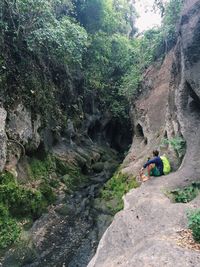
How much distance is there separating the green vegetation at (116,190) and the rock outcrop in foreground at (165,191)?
2.40 feet

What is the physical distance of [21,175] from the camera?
543 inches

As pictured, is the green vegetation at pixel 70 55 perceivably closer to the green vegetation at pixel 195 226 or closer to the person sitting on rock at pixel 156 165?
the person sitting on rock at pixel 156 165

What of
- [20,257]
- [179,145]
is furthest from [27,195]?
[179,145]

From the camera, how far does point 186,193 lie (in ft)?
32.8

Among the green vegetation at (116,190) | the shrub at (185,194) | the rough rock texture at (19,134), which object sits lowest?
the shrub at (185,194)

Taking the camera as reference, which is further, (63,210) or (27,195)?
(63,210)

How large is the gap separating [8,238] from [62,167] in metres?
8.54

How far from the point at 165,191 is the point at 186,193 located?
696 millimetres

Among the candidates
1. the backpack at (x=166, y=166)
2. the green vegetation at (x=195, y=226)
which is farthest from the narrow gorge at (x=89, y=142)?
the backpack at (x=166, y=166)

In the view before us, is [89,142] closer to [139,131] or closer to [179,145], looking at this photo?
[139,131]

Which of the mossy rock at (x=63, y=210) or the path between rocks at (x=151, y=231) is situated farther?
the mossy rock at (x=63, y=210)

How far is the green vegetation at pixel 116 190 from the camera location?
43.2 ft

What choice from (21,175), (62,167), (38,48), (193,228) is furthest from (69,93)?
(193,228)

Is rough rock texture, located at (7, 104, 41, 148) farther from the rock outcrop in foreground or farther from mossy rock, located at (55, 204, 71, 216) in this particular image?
the rock outcrop in foreground
